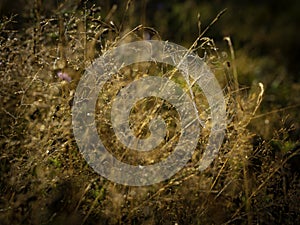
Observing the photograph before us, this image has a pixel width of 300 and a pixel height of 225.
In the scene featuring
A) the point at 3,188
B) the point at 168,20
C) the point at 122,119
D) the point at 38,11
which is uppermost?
the point at 38,11

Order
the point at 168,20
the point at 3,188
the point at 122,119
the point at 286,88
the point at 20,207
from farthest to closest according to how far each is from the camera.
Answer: the point at 168,20 < the point at 286,88 < the point at 122,119 < the point at 3,188 < the point at 20,207

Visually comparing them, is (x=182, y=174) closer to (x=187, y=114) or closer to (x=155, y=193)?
(x=155, y=193)

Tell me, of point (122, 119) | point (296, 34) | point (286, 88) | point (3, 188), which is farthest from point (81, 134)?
point (296, 34)

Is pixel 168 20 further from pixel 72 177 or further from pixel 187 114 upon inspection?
pixel 72 177

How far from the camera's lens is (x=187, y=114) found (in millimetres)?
1841

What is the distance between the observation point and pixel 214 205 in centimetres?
178

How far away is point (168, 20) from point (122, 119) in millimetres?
1762

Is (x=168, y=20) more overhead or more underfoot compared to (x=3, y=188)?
more underfoot

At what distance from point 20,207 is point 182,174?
1.69 feet

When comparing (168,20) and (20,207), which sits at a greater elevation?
(20,207)

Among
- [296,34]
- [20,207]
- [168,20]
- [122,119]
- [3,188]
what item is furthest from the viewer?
[296,34]

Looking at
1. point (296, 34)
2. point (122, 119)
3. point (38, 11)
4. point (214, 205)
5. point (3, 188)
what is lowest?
point (296, 34)

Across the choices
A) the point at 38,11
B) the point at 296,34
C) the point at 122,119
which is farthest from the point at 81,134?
the point at 296,34

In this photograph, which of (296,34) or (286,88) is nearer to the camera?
(286,88)
